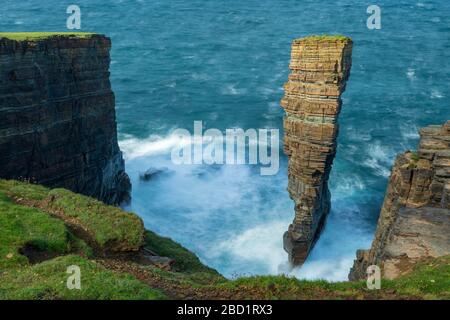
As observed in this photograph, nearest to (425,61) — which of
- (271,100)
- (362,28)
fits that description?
(362,28)

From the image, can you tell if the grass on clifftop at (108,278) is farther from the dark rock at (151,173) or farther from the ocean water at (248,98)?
the dark rock at (151,173)

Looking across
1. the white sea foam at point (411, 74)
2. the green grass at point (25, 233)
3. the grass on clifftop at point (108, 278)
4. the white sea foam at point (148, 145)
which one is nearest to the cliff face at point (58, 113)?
the grass on clifftop at point (108, 278)

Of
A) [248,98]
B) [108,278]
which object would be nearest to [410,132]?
[248,98]

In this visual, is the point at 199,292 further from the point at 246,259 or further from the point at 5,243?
the point at 246,259

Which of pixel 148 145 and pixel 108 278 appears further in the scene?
pixel 148 145

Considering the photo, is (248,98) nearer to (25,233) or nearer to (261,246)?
(261,246)
